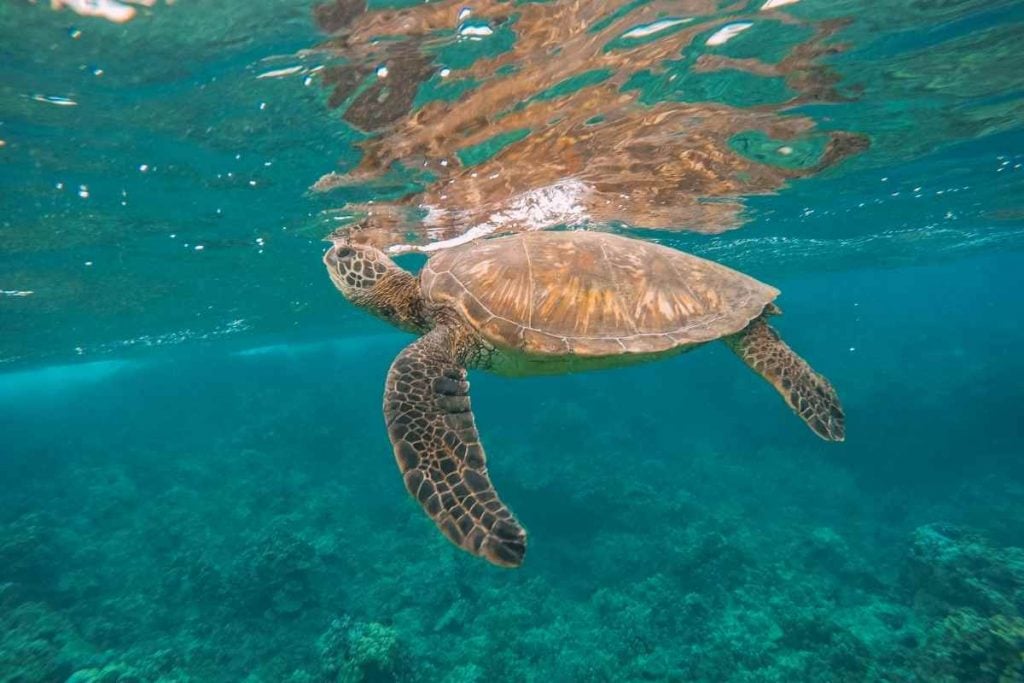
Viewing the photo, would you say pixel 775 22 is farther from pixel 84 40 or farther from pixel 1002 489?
pixel 1002 489

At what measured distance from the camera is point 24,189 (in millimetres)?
8562

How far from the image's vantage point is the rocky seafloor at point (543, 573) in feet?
33.1

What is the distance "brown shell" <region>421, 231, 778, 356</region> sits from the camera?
17.3ft

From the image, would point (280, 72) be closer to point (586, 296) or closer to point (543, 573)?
point (586, 296)

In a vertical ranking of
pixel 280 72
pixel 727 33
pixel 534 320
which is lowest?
pixel 534 320

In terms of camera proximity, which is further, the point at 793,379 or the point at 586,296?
the point at 793,379

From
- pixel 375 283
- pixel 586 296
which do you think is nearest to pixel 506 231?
pixel 375 283

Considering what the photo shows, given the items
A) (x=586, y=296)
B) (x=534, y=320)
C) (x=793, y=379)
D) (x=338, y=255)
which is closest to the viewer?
(x=534, y=320)

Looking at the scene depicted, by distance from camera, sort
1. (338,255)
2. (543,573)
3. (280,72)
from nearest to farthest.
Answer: (280,72), (338,255), (543,573)

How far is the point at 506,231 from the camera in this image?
14.6m

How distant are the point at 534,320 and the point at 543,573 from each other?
1111cm

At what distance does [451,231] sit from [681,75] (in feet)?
26.0

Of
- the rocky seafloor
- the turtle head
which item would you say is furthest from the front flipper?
the rocky seafloor

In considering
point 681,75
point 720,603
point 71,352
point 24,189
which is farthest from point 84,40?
point 71,352
